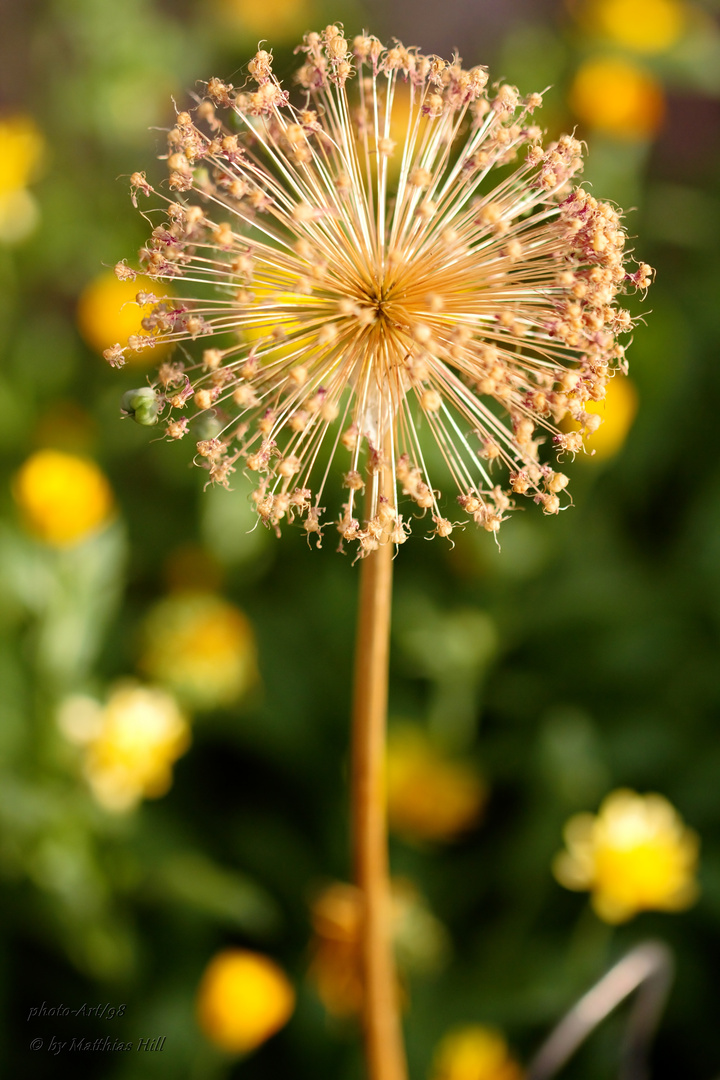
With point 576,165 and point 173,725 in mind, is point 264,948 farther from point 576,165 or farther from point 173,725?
point 576,165

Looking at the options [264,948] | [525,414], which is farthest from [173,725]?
[525,414]

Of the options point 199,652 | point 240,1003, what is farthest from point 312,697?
point 240,1003

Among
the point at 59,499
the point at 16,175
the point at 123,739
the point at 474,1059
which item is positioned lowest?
the point at 474,1059

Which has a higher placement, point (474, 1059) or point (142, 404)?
point (142, 404)

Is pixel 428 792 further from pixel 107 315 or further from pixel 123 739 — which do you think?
pixel 107 315

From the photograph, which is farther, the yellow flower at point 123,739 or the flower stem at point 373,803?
the yellow flower at point 123,739

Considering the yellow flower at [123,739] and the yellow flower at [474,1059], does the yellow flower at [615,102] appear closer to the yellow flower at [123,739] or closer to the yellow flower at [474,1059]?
the yellow flower at [123,739]

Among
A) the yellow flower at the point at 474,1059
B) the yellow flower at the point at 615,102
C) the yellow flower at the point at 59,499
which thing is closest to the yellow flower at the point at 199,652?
the yellow flower at the point at 59,499
